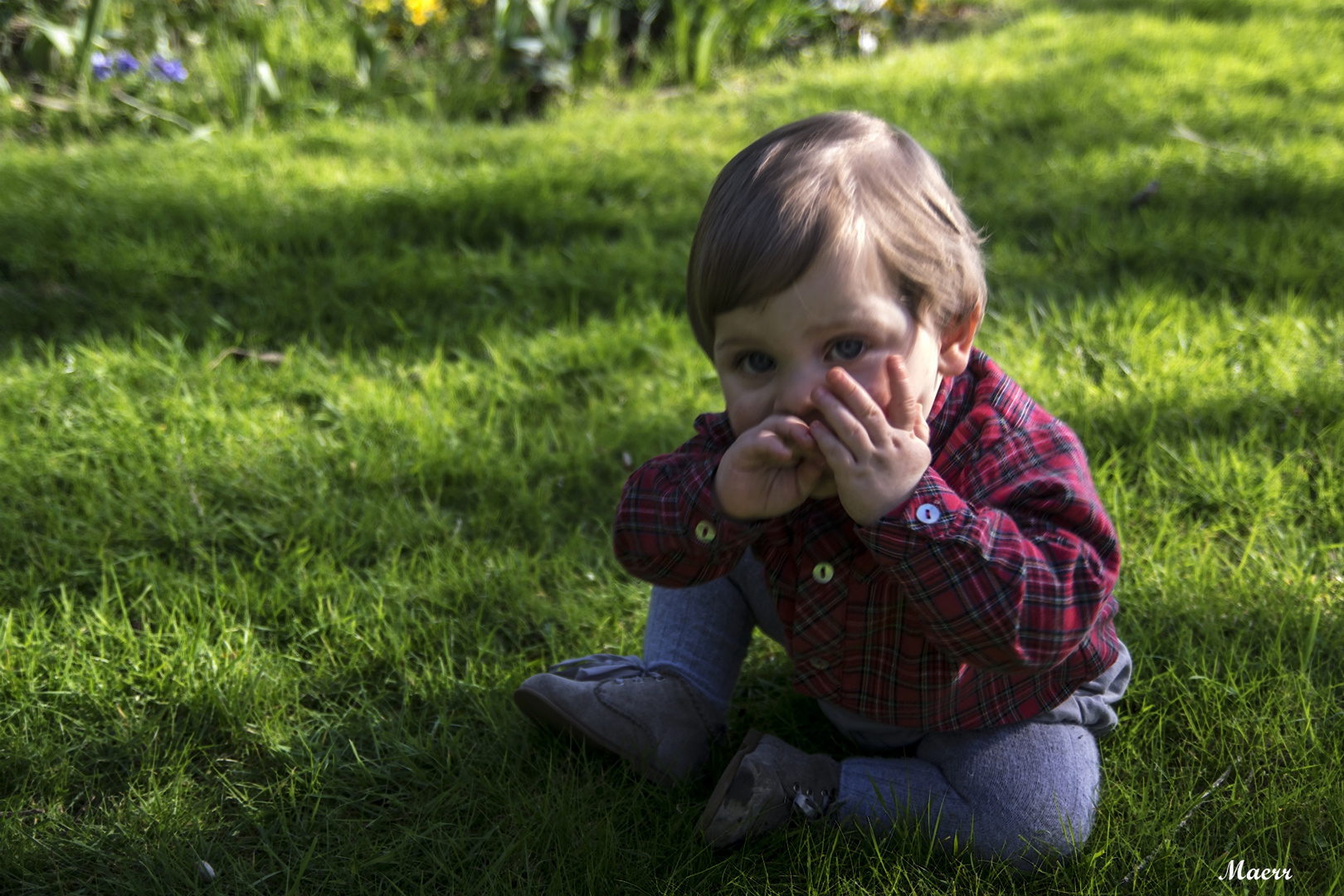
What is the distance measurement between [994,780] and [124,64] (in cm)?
446

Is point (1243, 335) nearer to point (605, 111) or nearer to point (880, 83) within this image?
point (880, 83)

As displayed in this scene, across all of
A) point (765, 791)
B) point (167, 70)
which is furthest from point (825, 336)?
point (167, 70)

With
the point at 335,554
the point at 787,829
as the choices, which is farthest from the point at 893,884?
the point at 335,554

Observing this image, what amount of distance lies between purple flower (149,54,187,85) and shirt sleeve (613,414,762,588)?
12.5ft

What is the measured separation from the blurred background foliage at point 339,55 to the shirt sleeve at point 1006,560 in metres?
3.82

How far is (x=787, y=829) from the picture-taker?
158cm

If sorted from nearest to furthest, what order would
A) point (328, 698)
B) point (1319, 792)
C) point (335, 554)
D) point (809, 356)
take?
point (809, 356) → point (1319, 792) → point (328, 698) → point (335, 554)

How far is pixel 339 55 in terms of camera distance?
15.8 ft

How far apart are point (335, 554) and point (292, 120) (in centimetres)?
290

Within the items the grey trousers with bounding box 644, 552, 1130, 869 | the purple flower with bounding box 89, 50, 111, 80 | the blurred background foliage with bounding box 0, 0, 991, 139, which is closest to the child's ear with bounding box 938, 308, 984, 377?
the grey trousers with bounding box 644, 552, 1130, 869

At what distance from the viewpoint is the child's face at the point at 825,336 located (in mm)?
1338

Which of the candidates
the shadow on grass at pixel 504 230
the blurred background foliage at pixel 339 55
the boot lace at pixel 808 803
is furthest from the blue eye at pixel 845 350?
the blurred background foliage at pixel 339 55

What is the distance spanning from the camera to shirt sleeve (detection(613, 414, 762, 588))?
1.45 metres

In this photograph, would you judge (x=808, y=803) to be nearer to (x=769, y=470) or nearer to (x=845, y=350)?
(x=769, y=470)
